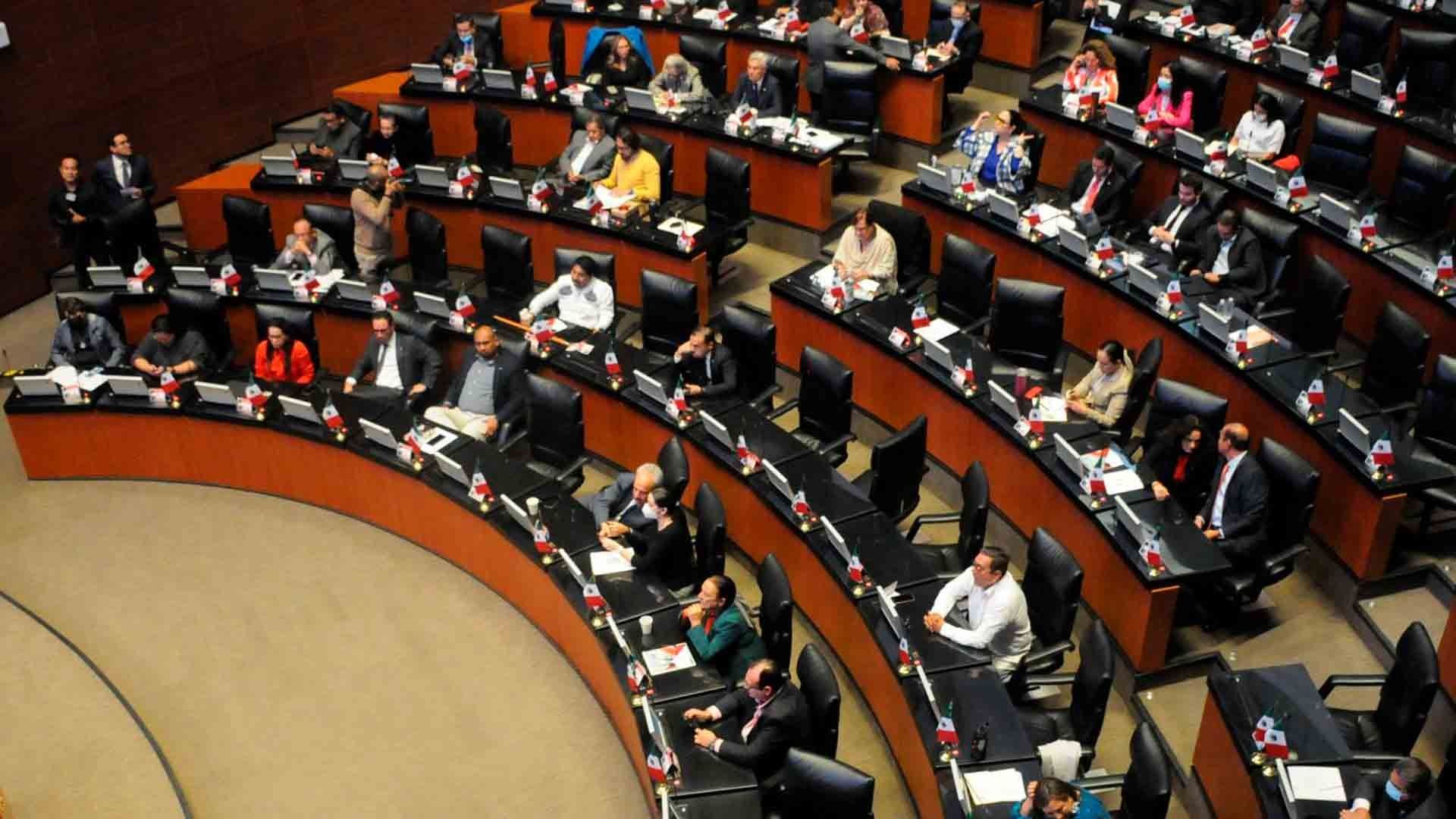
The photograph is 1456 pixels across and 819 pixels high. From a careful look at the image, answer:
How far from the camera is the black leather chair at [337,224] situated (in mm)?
10695

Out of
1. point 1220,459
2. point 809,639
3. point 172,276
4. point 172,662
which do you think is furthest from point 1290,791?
point 172,276

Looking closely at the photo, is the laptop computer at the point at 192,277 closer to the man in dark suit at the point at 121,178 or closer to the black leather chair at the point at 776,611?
the man in dark suit at the point at 121,178

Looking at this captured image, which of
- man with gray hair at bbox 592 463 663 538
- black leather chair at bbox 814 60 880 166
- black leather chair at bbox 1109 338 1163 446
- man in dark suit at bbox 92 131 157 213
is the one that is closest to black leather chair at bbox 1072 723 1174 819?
black leather chair at bbox 1109 338 1163 446

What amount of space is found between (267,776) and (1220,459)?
5221mm

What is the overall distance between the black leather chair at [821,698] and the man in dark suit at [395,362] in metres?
3.96

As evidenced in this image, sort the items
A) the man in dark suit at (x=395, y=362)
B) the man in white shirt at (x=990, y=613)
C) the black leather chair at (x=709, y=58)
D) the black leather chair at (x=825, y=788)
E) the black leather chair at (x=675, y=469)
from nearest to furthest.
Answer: the black leather chair at (x=825, y=788) < the man in white shirt at (x=990, y=613) < the black leather chair at (x=675, y=469) < the man in dark suit at (x=395, y=362) < the black leather chair at (x=709, y=58)

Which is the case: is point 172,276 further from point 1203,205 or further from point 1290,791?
point 1290,791

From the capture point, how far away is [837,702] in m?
6.18

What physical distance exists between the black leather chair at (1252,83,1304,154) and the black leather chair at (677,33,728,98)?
4232mm

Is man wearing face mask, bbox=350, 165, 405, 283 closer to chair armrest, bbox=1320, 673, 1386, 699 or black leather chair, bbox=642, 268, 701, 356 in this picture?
black leather chair, bbox=642, 268, 701, 356

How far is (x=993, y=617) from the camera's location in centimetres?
659

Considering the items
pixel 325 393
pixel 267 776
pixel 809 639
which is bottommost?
pixel 267 776

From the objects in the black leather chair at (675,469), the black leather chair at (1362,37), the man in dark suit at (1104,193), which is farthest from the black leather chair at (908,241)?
the black leather chair at (1362,37)

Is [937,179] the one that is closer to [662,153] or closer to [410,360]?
[662,153]
